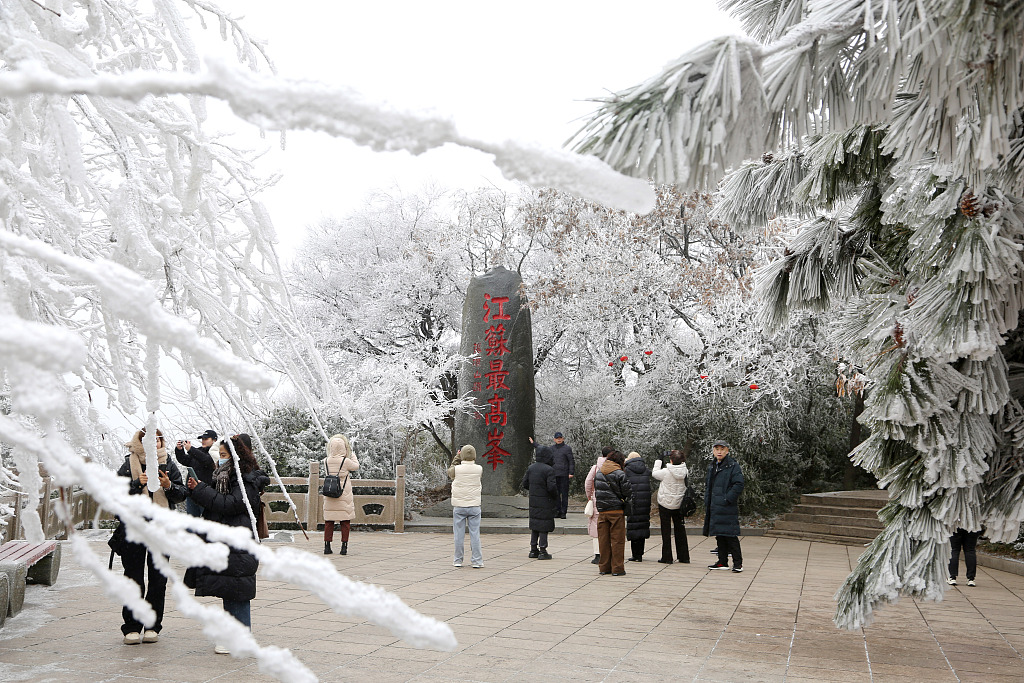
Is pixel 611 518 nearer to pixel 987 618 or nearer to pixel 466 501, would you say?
pixel 466 501

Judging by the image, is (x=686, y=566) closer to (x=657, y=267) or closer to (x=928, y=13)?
(x=657, y=267)

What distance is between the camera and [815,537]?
1476 centimetres

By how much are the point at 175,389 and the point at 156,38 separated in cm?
84

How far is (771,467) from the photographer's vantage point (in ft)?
56.2

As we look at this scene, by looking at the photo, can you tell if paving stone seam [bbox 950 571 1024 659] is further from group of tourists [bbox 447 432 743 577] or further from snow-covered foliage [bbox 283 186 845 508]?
snow-covered foliage [bbox 283 186 845 508]

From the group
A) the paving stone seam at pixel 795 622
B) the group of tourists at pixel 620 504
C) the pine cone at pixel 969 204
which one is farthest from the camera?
the group of tourists at pixel 620 504

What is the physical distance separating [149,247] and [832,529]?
1517 centimetres

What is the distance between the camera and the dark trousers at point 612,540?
9.88m

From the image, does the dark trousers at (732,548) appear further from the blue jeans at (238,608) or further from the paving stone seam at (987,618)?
the blue jeans at (238,608)

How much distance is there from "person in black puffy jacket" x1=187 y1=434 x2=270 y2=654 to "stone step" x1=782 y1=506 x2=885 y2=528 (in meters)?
11.9

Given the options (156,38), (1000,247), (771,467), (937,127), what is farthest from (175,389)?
(771,467)

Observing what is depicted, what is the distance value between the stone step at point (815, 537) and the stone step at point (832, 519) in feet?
1.31

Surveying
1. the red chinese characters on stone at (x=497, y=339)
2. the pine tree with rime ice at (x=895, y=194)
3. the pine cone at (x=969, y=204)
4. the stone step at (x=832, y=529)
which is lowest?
the stone step at (x=832, y=529)

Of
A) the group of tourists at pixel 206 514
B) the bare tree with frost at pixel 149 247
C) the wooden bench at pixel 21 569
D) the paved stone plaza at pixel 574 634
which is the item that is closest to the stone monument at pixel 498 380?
the paved stone plaza at pixel 574 634
